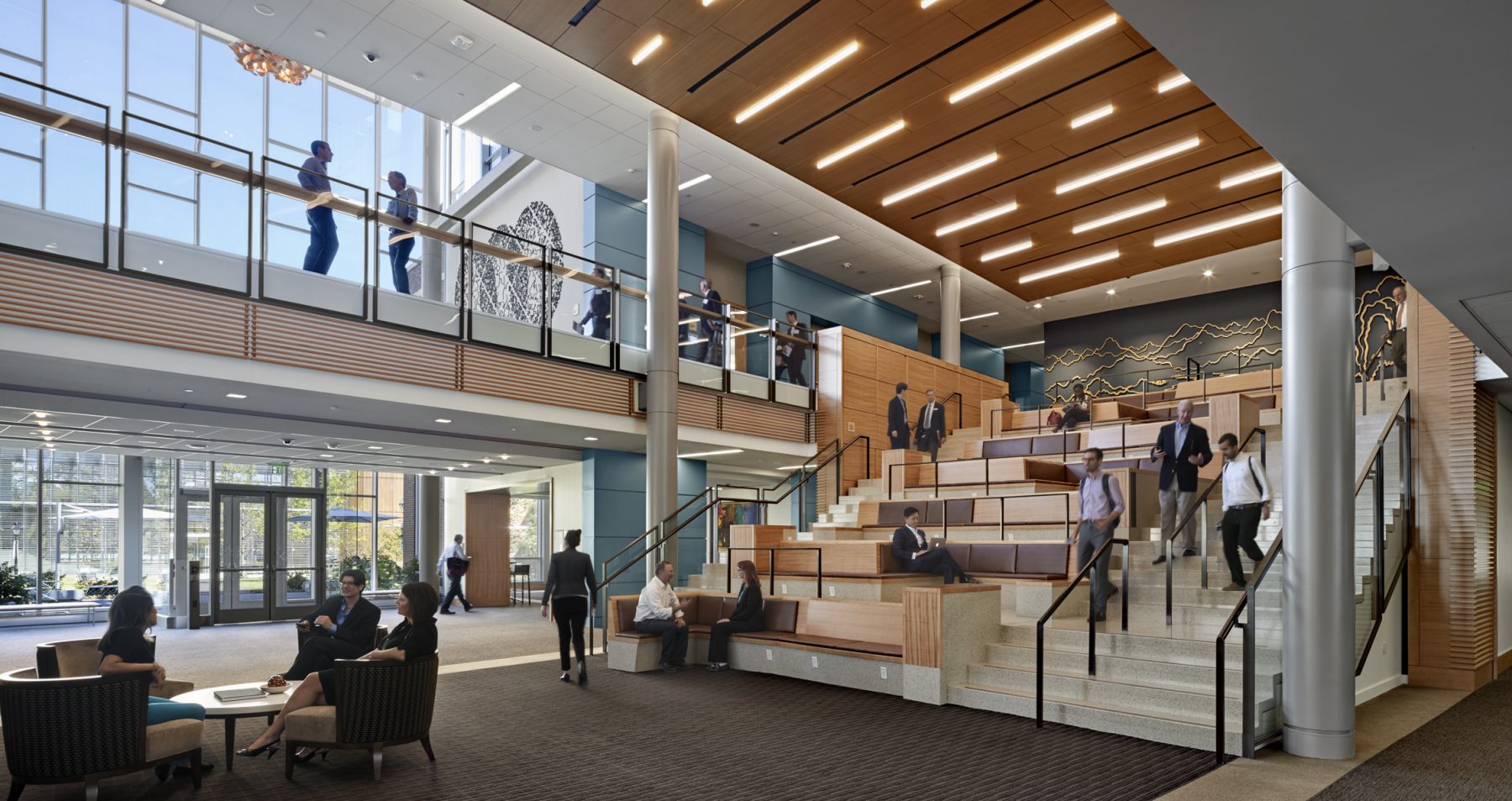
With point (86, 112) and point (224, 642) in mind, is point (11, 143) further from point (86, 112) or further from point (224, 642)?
point (224, 642)

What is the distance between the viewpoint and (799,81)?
428 inches

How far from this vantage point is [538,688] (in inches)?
336

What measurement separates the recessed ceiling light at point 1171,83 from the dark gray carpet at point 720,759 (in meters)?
7.44

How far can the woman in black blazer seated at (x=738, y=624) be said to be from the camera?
9566 mm

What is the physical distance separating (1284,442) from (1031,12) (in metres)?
5.33

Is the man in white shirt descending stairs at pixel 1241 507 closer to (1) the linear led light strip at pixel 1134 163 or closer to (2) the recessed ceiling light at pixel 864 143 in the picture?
(1) the linear led light strip at pixel 1134 163

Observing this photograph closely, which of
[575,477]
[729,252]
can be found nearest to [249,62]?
[575,477]

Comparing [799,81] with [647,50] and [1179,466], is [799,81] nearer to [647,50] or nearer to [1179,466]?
[647,50]

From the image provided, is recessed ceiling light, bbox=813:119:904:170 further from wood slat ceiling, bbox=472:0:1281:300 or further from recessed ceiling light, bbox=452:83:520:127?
recessed ceiling light, bbox=452:83:520:127

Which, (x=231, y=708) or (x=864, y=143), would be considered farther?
(x=864, y=143)

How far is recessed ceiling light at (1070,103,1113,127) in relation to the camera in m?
11.3

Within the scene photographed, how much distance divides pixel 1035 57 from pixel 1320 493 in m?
6.16

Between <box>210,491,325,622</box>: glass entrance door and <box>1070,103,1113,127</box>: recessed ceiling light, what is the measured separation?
1372 cm

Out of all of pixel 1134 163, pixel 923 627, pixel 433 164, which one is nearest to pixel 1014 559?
pixel 923 627
